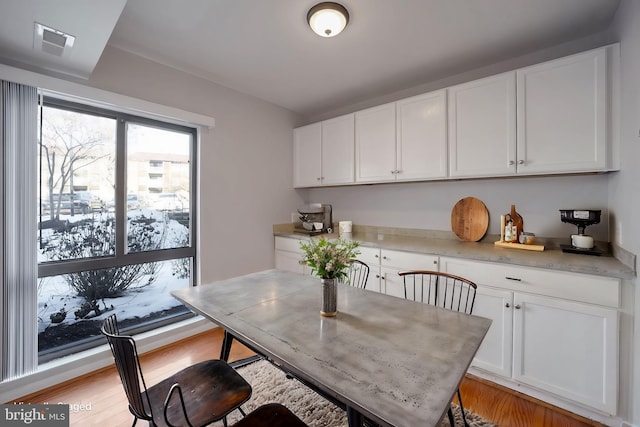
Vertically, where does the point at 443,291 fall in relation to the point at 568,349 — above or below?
above

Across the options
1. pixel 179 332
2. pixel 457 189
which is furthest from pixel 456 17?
pixel 179 332

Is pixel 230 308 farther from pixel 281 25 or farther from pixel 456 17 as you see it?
pixel 456 17

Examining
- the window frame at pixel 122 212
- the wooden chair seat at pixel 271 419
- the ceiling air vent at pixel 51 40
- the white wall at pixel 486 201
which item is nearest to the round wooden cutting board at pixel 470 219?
the white wall at pixel 486 201

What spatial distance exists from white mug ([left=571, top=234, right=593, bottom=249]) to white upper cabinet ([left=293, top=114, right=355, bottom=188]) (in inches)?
77.8

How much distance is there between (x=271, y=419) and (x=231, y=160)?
2.53 meters

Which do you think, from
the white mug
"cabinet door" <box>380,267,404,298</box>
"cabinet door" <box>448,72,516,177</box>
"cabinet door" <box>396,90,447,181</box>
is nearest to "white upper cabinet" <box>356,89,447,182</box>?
"cabinet door" <box>396,90,447,181</box>

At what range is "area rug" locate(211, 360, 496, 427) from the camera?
165 centimetres

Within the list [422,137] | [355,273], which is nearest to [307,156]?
[422,137]

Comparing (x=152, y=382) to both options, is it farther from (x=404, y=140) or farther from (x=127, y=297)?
(x=404, y=140)

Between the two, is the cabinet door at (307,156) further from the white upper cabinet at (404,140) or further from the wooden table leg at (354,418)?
the wooden table leg at (354,418)

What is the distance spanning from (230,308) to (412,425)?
40.6 inches

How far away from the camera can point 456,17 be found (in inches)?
72.5

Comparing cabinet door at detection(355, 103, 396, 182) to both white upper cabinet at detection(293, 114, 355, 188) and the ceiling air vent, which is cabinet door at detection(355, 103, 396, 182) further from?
the ceiling air vent

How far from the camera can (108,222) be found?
2.30 metres
